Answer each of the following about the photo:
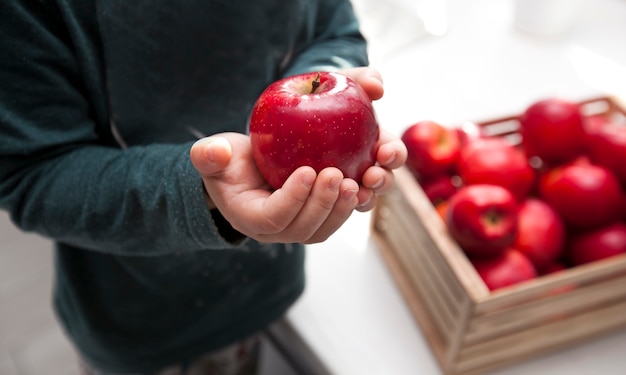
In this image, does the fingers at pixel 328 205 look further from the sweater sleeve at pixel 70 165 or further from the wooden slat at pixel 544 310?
the wooden slat at pixel 544 310

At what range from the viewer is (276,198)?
408 millimetres

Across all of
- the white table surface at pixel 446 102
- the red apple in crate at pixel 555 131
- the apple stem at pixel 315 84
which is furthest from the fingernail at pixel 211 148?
the red apple in crate at pixel 555 131

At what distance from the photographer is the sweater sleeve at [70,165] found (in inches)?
19.3

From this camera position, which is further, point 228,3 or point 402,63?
point 402,63

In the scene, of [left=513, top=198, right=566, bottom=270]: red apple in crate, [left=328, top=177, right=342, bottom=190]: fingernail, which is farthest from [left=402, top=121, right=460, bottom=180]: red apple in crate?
[left=328, top=177, right=342, bottom=190]: fingernail

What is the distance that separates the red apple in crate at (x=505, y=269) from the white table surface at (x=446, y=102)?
114mm

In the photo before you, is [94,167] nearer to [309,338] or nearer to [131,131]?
[131,131]

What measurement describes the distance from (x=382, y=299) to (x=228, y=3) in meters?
0.38

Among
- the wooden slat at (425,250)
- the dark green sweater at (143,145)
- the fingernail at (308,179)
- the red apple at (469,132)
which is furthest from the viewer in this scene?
the red apple at (469,132)

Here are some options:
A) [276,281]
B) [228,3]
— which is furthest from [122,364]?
[228,3]

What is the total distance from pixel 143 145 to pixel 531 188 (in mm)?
445

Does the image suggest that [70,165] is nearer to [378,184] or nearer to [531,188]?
[378,184]

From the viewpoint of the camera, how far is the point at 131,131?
0.59 metres

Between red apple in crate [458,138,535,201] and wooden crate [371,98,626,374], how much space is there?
0.20 feet
